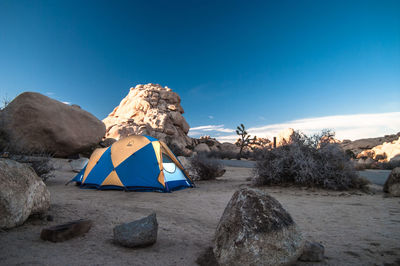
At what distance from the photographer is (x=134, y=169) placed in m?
7.21

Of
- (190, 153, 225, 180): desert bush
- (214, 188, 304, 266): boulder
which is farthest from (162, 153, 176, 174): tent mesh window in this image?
(214, 188, 304, 266): boulder

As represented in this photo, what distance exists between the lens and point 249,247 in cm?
202

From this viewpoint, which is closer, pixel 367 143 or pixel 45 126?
pixel 45 126

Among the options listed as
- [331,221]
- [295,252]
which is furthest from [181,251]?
[331,221]

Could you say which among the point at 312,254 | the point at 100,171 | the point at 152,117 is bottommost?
the point at 312,254

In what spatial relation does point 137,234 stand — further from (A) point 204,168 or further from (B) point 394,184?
(A) point 204,168

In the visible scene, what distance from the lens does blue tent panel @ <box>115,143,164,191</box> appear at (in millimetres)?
6988

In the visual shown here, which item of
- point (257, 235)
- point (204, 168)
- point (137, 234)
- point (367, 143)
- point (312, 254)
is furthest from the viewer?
point (367, 143)

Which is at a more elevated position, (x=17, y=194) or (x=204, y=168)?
(x=17, y=194)

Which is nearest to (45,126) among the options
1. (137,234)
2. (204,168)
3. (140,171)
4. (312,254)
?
(140,171)

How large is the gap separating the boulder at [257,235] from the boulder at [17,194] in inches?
98.0

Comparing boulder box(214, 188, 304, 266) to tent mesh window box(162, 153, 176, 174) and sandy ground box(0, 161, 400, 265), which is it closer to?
sandy ground box(0, 161, 400, 265)

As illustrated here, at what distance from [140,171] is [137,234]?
461 centimetres

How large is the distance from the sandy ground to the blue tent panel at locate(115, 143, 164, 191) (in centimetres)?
136
